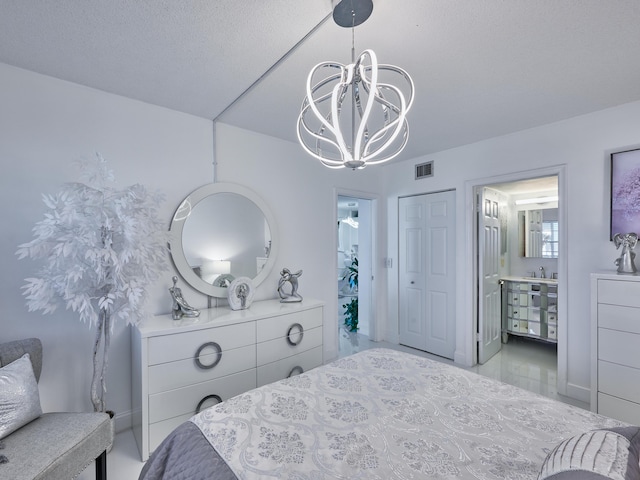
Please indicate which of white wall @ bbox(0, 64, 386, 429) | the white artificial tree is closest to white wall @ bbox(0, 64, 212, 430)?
white wall @ bbox(0, 64, 386, 429)

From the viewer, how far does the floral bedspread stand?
100 cm

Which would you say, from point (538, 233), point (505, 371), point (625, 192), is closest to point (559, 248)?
point (625, 192)

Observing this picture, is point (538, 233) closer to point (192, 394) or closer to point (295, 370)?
point (295, 370)

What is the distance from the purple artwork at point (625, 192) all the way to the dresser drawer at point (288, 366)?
Answer: 8.78 feet

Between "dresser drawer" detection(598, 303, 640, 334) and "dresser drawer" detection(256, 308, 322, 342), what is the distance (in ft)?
7.16

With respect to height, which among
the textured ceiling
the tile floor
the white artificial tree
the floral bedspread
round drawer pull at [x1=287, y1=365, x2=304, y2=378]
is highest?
the textured ceiling

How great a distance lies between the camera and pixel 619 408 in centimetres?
221

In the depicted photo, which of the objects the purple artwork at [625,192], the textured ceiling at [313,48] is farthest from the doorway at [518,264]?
the textured ceiling at [313,48]

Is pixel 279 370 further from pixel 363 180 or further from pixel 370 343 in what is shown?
pixel 363 180

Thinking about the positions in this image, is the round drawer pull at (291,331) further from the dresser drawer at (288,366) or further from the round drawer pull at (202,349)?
the round drawer pull at (202,349)

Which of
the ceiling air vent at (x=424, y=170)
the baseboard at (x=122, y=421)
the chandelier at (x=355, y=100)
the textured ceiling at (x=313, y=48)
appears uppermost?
the textured ceiling at (x=313, y=48)

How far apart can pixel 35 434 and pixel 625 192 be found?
414cm

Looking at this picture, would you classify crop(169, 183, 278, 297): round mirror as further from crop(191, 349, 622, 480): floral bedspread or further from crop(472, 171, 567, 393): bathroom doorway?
crop(472, 171, 567, 393): bathroom doorway

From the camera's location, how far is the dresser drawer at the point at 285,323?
241cm
